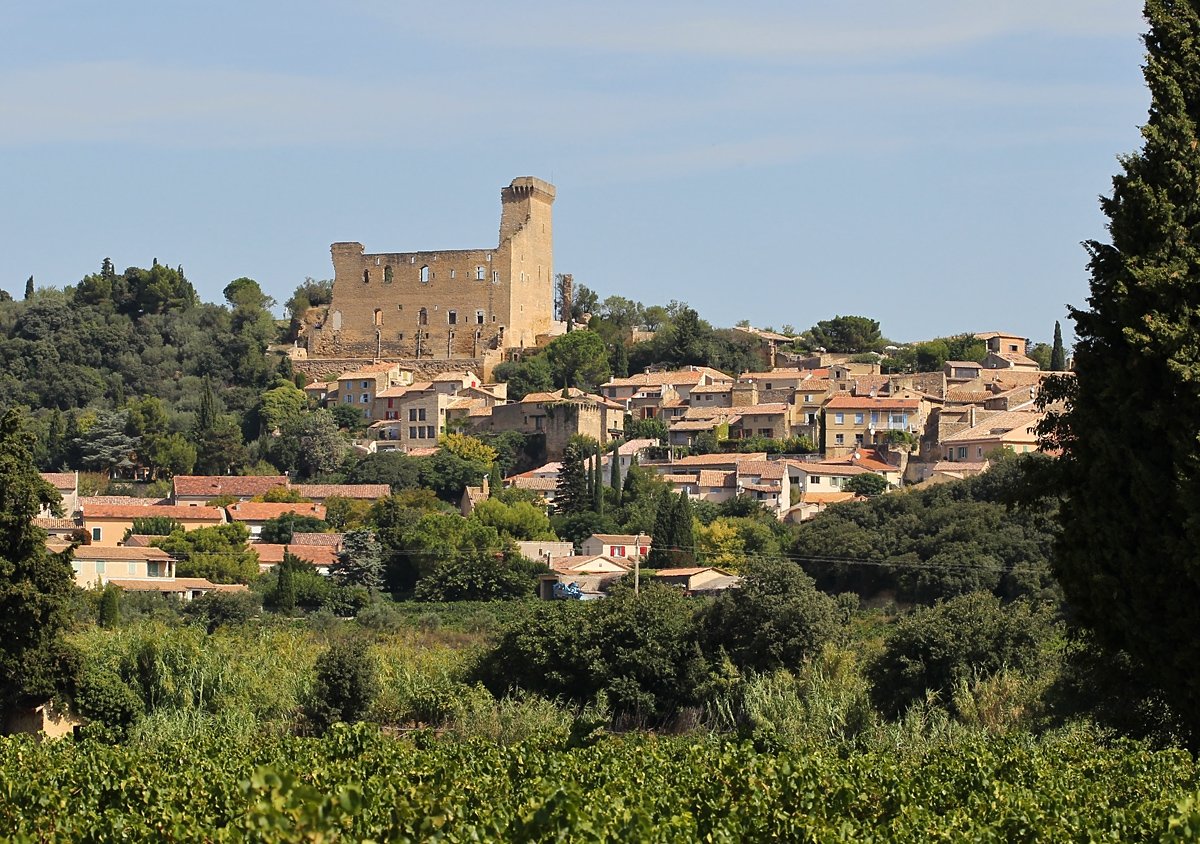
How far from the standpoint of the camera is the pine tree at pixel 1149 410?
1767cm

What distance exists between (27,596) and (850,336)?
256ft

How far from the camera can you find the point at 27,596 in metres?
28.7

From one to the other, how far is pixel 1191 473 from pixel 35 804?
9.98 m

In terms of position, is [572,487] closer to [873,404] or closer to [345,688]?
[873,404]

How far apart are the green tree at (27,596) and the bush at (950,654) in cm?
1398

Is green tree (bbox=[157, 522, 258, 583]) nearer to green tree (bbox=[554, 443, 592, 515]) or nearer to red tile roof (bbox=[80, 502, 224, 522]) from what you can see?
red tile roof (bbox=[80, 502, 224, 522])

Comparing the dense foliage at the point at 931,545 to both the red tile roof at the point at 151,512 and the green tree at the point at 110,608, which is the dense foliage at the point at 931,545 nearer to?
the green tree at the point at 110,608

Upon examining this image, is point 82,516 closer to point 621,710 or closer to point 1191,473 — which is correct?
point 621,710

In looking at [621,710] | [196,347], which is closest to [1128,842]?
[621,710]

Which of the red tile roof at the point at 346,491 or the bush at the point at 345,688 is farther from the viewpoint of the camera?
the red tile roof at the point at 346,491

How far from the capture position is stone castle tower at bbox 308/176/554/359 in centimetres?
9706

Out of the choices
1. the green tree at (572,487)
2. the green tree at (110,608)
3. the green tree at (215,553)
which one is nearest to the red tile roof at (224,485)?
the green tree at (215,553)

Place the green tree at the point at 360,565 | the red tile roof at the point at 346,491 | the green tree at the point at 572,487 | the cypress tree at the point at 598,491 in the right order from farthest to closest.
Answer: the red tile roof at the point at 346,491
the green tree at the point at 572,487
the cypress tree at the point at 598,491
the green tree at the point at 360,565

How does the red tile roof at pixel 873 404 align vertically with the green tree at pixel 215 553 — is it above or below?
above
